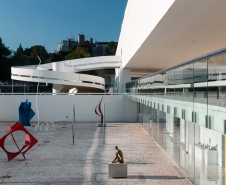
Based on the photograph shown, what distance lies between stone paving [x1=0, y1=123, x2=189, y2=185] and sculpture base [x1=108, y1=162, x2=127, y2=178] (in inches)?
5.8

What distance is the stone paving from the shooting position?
812 centimetres

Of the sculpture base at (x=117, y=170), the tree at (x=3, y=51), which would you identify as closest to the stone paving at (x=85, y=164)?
the sculpture base at (x=117, y=170)

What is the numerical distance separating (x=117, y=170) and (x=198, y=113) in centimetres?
337

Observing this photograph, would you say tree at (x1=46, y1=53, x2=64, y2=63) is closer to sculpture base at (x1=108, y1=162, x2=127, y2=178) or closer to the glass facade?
the glass facade

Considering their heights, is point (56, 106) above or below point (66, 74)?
below

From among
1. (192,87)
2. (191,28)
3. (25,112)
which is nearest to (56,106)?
(25,112)

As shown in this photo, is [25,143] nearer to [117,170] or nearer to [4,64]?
[117,170]

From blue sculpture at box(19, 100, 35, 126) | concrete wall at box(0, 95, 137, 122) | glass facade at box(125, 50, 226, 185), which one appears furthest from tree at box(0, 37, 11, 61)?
glass facade at box(125, 50, 226, 185)

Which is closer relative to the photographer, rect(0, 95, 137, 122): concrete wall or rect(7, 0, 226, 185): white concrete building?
rect(7, 0, 226, 185): white concrete building

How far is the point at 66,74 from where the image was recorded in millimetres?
25656

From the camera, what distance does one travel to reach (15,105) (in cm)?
2405

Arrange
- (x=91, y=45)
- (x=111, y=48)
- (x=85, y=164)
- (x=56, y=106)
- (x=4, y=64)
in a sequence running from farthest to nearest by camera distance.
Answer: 1. (x=91, y=45)
2. (x=111, y=48)
3. (x=4, y=64)
4. (x=56, y=106)
5. (x=85, y=164)

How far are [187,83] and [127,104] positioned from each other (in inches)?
704

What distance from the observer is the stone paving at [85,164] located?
8.12 metres
